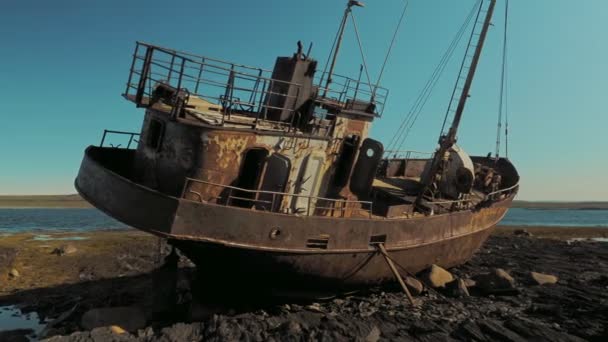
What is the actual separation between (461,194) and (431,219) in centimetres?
338

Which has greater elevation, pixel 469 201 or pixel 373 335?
pixel 469 201

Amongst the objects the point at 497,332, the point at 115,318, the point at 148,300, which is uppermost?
the point at 497,332

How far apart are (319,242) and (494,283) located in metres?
6.48

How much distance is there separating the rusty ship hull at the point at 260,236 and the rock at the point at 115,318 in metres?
1.74

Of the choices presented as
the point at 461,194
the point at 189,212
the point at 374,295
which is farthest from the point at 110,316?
the point at 461,194

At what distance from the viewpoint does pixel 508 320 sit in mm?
9328

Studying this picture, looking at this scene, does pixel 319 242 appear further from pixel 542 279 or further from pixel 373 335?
pixel 542 279

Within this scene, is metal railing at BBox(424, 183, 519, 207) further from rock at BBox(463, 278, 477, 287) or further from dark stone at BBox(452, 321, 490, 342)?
dark stone at BBox(452, 321, 490, 342)

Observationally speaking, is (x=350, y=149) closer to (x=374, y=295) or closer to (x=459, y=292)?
(x=374, y=295)

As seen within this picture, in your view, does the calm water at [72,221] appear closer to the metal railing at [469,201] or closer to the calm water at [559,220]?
the calm water at [559,220]

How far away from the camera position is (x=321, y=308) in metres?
10.1

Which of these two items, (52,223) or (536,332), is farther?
(52,223)

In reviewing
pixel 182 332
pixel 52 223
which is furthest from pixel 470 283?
pixel 52 223

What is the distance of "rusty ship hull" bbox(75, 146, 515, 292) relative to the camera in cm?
775
